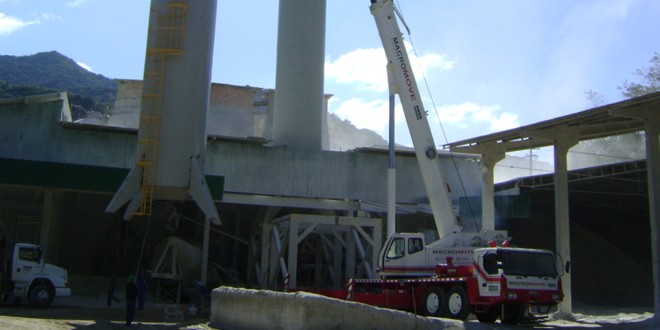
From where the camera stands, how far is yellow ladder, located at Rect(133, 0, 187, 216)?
23.2 meters

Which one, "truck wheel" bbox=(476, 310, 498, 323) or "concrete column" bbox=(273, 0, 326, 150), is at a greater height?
"concrete column" bbox=(273, 0, 326, 150)

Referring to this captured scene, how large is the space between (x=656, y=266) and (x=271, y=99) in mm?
39122

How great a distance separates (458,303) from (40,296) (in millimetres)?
14913

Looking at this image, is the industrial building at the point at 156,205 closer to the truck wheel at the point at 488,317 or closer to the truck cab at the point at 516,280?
the truck wheel at the point at 488,317

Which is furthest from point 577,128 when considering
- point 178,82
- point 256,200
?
point 256,200

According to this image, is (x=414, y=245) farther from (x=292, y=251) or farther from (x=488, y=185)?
(x=488, y=185)

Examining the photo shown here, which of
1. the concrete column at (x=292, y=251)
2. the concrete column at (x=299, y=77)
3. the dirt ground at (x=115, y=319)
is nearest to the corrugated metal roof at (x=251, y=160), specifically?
the concrete column at (x=299, y=77)

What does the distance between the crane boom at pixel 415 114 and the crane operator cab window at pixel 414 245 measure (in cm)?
68

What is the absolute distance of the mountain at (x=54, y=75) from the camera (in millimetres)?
147750

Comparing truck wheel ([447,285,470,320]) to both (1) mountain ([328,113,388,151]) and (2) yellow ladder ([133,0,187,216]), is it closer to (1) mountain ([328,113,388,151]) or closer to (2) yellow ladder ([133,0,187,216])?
(2) yellow ladder ([133,0,187,216])

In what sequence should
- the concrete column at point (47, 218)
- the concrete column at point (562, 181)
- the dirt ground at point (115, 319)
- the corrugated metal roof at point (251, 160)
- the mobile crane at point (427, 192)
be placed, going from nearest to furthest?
the dirt ground at point (115, 319)
the mobile crane at point (427, 192)
the concrete column at point (562, 181)
the concrete column at point (47, 218)
the corrugated metal roof at point (251, 160)

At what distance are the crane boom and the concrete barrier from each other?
5127mm

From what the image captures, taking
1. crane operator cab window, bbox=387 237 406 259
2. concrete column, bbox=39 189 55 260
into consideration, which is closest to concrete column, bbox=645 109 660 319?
crane operator cab window, bbox=387 237 406 259

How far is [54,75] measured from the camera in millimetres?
155500
